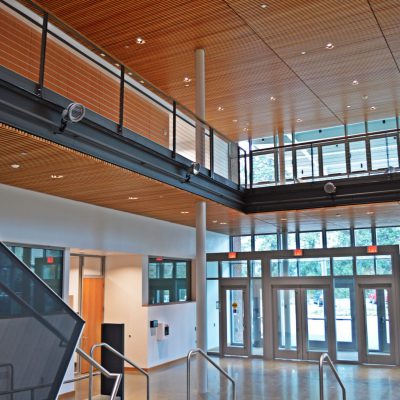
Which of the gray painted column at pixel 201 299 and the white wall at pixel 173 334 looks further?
the white wall at pixel 173 334

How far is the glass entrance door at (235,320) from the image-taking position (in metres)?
14.8

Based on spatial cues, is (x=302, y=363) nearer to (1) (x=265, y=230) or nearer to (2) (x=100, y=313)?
(1) (x=265, y=230)

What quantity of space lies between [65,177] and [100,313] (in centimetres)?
575

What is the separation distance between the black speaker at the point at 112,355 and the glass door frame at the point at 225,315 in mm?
7219

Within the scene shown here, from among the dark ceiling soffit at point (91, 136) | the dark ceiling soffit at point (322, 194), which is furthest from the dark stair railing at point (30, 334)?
the dark ceiling soffit at point (322, 194)

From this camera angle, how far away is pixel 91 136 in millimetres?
6465

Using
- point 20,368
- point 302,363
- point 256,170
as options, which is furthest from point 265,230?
point 20,368

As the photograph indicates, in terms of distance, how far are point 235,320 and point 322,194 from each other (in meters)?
5.79

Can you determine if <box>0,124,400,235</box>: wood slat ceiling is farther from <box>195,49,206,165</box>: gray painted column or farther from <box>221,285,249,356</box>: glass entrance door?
<box>221,285,249,356</box>: glass entrance door

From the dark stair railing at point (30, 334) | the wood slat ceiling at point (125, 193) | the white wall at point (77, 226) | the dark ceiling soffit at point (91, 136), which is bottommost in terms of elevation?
the dark stair railing at point (30, 334)

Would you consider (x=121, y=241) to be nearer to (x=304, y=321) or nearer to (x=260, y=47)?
(x=260, y=47)

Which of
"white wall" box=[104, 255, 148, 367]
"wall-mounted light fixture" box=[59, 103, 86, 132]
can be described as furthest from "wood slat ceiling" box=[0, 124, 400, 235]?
"white wall" box=[104, 255, 148, 367]

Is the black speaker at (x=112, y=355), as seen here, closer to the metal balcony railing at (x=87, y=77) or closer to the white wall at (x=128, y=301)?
the metal balcony railing at (x=87, y=77)

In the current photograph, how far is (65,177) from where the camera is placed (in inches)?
313
